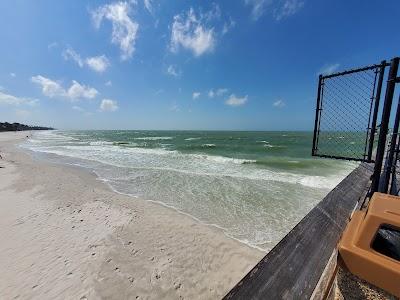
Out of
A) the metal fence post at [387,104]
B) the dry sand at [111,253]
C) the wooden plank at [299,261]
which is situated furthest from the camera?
the dry sand at [111,253]

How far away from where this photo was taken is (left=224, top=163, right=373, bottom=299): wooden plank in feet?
5.87

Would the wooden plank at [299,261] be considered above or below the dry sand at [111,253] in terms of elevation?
above

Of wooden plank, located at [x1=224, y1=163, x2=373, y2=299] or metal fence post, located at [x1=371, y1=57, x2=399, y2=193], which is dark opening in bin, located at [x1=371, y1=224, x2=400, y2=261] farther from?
metal fence post, located at [x1=371, y1=57, x2=399, y2=193]

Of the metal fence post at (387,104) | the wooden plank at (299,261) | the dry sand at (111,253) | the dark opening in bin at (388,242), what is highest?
the metal fence post at (387,104)

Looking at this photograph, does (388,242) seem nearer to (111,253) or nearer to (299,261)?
(299,261)

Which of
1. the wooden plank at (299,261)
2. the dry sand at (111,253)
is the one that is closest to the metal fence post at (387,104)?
the wooden plank at (299,261)

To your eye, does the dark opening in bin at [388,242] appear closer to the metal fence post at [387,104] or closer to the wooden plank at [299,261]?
the wooden plank at [299,261]

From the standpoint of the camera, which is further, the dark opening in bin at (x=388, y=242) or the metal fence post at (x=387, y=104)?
the metal fence post at (x=387, y=104)

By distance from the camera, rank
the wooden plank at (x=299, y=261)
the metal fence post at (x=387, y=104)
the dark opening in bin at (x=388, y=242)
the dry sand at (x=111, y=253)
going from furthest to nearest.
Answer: the dry sand at (x=111, y=253) → the metal fence post at (x=387, y=104) → the wooden plank at (x=299, y=261) → the dark opening in bin at (x=388, y=242)

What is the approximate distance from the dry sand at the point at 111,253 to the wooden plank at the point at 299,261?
2.47 metres

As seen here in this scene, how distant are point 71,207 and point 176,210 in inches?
152

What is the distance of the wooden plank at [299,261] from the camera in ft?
5.87

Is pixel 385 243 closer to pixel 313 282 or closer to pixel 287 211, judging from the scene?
pixel 313 282

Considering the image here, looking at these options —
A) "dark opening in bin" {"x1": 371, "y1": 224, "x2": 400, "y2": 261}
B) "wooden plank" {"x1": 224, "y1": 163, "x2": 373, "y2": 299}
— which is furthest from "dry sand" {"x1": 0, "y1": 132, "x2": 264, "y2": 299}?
"dark opening in bin" {"x1": 371, "y1": 224, "x2": 400, "y2": 261}
